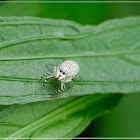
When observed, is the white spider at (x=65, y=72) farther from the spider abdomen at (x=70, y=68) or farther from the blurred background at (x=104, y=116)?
the blurred background at (x=104, y=116)

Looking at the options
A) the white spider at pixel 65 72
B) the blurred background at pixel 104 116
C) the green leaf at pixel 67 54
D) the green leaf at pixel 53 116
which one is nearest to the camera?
the green leaf at pixel 67 54

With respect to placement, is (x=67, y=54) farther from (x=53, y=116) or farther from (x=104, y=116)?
(x=104, y=116)

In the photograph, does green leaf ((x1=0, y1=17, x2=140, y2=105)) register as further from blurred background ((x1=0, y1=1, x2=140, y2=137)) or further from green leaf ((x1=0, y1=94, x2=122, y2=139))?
blurred background ((x1=0, y1=1, x2=140, y2=137))

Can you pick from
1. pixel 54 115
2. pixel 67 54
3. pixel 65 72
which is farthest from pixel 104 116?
pixel 67 54

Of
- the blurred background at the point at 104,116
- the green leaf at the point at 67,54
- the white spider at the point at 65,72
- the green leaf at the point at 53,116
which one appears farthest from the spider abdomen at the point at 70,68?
the blurred background at the point at 104,116

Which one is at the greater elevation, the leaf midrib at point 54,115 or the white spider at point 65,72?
the white spider at point 65,72

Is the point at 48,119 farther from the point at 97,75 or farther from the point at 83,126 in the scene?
the point at 97,75
